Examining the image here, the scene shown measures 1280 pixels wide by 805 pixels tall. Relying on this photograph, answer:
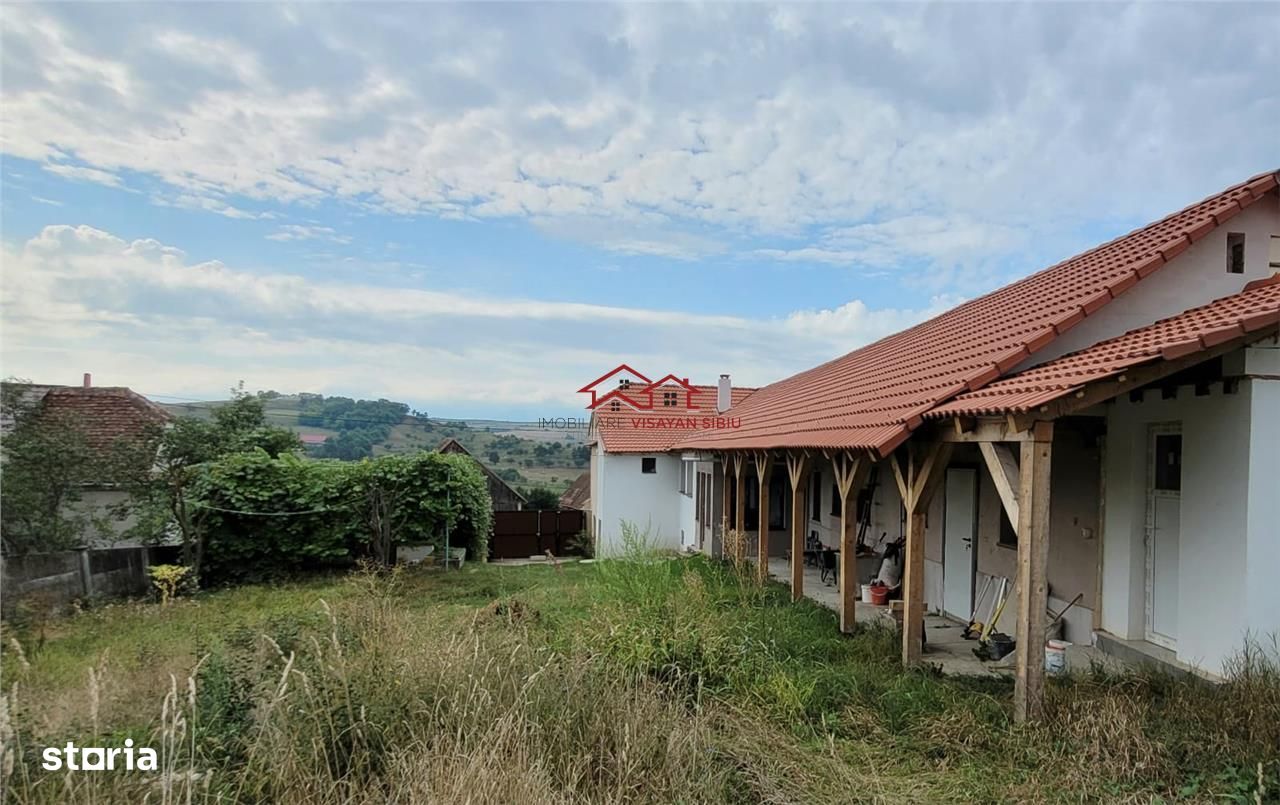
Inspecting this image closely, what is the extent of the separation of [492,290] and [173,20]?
10220 millimetres

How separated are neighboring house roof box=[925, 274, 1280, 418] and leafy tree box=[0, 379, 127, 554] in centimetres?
1369

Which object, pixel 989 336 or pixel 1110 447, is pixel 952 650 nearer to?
pixel 1110 447

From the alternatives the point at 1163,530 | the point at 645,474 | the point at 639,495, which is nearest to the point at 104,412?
the point at 639,495

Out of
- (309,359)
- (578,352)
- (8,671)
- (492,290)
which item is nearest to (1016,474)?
(8,671)

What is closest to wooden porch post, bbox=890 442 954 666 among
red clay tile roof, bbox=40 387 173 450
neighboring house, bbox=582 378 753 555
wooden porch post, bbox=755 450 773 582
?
wooden porch post, bbox=755 450 773 582

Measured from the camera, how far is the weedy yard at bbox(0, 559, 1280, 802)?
323 cm

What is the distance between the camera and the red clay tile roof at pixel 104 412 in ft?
40.8

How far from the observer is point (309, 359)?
16.8 m

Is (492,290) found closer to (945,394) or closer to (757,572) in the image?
(757,572)

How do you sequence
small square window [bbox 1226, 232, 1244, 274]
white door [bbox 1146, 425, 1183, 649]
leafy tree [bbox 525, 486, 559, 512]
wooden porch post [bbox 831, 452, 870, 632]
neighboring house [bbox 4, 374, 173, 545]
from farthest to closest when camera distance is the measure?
1. leafy tree [bbox 525, 486, 559, 512]
2. neighboring house [bbox 4, 374, 173, 545]
3. wooden porch post [bbox 831, 452, 870, 632]
4. small square window [bbox 1226, 232, 1244, 274]
5. white door [bbox 1146, 425, 1183, 649]

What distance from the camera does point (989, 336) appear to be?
26.3 ft

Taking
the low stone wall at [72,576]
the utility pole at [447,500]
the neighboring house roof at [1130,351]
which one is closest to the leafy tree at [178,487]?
the low stone wall at [72,576]

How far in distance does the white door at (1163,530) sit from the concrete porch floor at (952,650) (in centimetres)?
52

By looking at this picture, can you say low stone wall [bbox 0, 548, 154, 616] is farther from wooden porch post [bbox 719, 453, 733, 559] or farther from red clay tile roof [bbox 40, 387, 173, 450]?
wooden porch post [bbox 719, 453, 733, 559]
